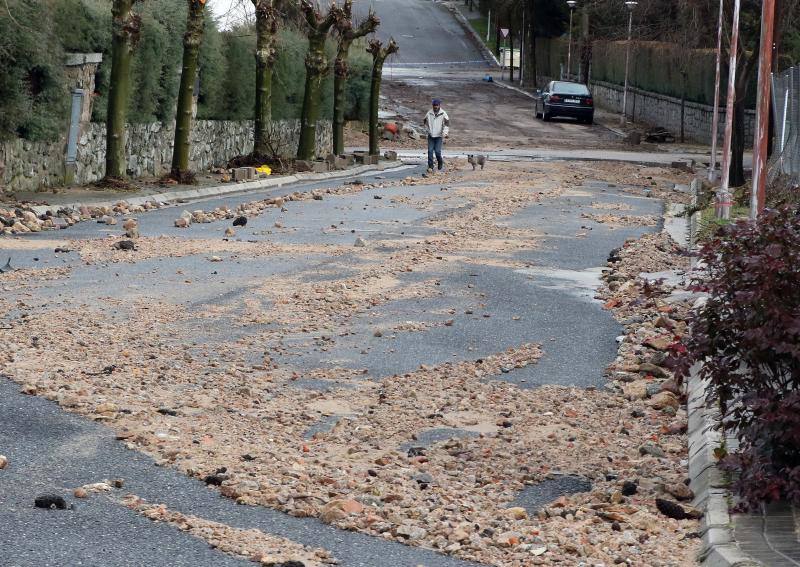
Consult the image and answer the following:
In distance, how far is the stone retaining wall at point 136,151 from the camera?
24.3 meters

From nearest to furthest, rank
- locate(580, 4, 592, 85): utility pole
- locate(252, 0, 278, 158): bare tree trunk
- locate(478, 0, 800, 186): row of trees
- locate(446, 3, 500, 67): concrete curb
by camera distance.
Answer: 1. locate(478, 0, 800, 186): row of trees
2. locate(252, 0, 278, 158): bare tree trunk
3. locate(580, 4, 592, 85): utility pole
4. locate(446, 3, 500, 67): concrete curb

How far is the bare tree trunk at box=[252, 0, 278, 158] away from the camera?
3459cm

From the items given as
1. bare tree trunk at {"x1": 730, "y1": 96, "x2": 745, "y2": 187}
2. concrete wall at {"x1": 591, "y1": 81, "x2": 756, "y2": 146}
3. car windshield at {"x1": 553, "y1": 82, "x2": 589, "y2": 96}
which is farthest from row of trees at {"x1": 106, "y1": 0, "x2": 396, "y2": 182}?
car windshield at {"x1": 553, "y1": 82, "x2": 589, "y2": 96}

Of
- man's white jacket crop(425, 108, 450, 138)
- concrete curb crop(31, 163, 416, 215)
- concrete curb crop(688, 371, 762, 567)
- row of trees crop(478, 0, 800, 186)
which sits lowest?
concrete curb crop(31, 163, 416, 215)

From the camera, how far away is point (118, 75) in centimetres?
2695

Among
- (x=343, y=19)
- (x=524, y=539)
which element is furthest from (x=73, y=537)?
(x=343, y=19)

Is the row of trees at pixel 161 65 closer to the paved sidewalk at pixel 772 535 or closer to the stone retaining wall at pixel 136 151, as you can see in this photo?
the stone retaining wall at pixel 136 151

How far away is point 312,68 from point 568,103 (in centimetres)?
2451

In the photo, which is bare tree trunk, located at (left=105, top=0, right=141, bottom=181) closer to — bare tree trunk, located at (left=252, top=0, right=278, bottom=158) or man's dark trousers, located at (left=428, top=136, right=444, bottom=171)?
bare tree trunk, located at (left=252, top=0, right=278, bottom=158)

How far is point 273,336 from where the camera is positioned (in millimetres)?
11500

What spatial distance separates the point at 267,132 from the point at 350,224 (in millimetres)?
15002

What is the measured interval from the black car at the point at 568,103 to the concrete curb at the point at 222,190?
80.3 feet

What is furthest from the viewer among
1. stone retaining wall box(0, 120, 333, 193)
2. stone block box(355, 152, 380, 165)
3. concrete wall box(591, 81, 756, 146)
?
concrete wall box(591, 81, 756, 146)

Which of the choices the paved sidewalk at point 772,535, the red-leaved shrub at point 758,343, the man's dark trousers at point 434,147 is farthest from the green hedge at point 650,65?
the paved sidewalk at point 772,535
